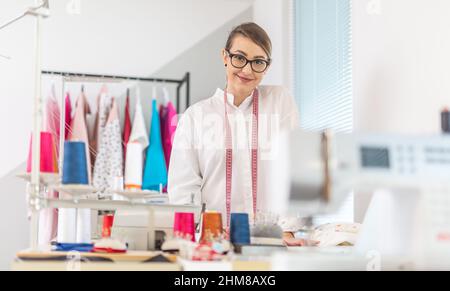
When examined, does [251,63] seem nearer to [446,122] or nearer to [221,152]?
[221,152]

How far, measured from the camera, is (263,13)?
15.3 feet

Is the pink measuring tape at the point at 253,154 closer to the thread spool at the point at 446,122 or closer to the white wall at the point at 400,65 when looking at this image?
the white wall at the point at 400,65

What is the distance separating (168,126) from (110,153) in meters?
0.46

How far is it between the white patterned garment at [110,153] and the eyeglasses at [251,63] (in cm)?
188

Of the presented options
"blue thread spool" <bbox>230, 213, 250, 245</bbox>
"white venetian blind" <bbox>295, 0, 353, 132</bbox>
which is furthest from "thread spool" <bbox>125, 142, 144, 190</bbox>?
"white venetian blind" <bbox>295, 0, 353, 132</bbox>

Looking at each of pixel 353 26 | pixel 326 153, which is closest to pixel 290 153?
pixel 326 153

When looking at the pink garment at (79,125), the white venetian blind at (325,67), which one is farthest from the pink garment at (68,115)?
the white venetian blind at (325,67)

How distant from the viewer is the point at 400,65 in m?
2.21

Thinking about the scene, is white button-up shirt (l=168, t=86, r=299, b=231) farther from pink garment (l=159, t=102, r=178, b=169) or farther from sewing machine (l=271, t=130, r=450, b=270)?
pink garment (l=159, t=102, r=178, b=169)

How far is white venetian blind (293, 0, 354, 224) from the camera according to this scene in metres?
2.95

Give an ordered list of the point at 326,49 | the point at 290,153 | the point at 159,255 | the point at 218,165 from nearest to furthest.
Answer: the point at 290,153 < the point at 159,255 < the point at 218,165 < the point at 326,49

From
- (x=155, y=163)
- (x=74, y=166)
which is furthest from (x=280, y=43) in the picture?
(x=74, y=166)

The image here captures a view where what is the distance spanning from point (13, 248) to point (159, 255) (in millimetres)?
3311

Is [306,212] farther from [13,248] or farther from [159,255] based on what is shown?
[13,248]
